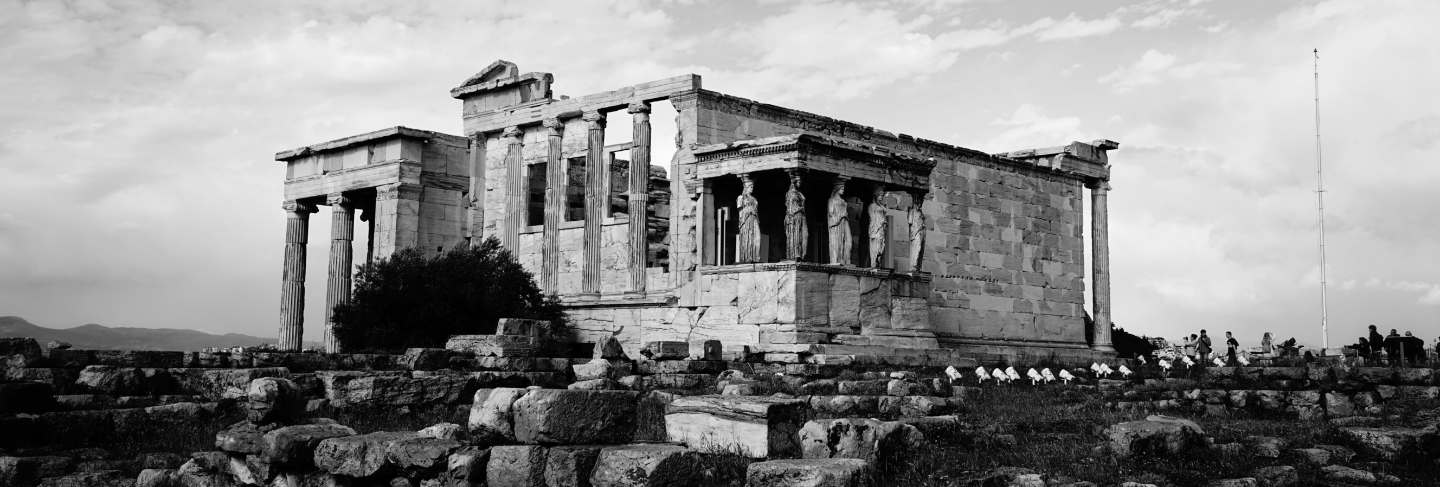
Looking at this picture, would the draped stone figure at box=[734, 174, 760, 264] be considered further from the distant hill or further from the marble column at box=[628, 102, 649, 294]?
the distant hill

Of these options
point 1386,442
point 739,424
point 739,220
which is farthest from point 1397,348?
point 739,424

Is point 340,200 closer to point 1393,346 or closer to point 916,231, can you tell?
point 916,231

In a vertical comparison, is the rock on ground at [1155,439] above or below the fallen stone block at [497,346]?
below

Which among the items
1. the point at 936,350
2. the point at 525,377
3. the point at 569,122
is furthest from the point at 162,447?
the point at 569,122

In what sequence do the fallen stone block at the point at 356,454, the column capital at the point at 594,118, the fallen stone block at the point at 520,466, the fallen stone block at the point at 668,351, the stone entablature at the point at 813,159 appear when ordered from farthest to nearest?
the column capital at the point at 594,118 < the stone entablature at the point at 813,159 < the fallen stone block at the point at 668,351 < the fallen stone block at the point at 356,454 < the fallen stone block at the point at 520,466

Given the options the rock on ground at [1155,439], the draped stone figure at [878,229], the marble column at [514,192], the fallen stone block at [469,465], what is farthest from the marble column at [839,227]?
the fallen stone block at [469,465]

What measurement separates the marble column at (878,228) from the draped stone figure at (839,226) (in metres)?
0.63

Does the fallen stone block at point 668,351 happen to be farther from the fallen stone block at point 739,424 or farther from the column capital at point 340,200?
the column capital at point 340,200

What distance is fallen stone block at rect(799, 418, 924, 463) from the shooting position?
9.23m

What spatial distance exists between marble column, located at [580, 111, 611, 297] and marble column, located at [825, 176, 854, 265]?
703 cm

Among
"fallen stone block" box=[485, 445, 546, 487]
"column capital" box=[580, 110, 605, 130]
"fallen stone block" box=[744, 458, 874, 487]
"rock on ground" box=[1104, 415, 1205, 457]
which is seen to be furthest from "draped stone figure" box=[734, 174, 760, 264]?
"fallen stone block" box=[744, 458, 874, 487]

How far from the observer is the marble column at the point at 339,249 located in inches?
1252

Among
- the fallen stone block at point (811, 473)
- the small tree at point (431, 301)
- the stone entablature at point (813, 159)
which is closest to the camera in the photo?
the fallen stone block at point (811, 473)

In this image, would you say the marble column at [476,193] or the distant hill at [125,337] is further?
the distant hill at [125,337]
